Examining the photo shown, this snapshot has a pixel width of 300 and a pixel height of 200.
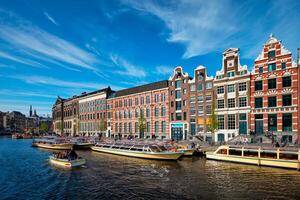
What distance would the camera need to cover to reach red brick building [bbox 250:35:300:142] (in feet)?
141

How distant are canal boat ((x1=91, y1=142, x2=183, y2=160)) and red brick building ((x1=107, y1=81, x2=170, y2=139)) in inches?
775

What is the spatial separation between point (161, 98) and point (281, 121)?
3240 cm

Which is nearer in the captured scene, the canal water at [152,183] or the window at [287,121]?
the canal water at [152,183]

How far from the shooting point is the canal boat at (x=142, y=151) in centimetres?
3694

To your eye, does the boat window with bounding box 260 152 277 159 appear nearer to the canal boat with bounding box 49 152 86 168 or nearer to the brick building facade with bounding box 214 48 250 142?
the brick building facade with bounding box 214 48 250 142

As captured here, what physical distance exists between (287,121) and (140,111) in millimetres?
42136

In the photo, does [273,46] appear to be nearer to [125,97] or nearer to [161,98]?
[161,98]

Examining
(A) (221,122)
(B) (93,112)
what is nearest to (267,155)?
(A) (221,122)

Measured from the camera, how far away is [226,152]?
36000 mm

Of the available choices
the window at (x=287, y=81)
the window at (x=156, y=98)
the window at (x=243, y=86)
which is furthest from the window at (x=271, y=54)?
the window at (x=156, y=98)

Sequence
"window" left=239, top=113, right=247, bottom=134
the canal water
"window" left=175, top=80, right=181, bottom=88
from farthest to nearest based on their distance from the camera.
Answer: "window" left=175, top=80, right=181, bottom=88 → "window" left=239, top=113, right=247, bottom=134 → the canal water

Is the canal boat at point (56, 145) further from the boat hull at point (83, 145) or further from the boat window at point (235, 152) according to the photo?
the boat window at point (235, 152)

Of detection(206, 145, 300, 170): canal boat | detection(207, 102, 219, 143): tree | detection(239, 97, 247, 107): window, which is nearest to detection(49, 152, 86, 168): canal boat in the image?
detection(206, 145, 300, 170): canal boat

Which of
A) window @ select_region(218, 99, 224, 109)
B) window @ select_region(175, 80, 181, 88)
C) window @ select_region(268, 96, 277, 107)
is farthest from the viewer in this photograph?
window @ select_region(175, 80, 181, 88)
